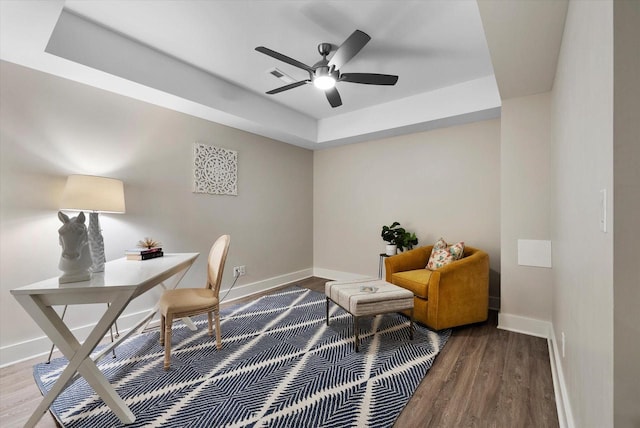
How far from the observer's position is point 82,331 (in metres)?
2.57

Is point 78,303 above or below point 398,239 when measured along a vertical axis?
below

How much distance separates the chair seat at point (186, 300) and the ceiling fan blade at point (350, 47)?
2100 millimetres

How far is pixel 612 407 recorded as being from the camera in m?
0.73

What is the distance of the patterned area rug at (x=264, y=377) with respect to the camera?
162 centimetres

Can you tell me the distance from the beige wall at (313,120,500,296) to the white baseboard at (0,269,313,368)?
1233mm

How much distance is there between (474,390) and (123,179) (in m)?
3.35

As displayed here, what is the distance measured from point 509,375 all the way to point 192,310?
228 cm

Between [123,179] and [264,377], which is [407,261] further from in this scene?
[123,179]

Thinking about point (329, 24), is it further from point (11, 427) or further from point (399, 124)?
point (11, 427)

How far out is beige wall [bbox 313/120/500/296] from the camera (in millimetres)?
3484

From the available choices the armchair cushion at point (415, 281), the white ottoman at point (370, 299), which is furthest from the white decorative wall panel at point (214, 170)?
the armchair cushion at point (415, 281)

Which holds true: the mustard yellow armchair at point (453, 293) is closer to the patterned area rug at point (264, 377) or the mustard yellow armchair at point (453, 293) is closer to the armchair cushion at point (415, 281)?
the armchair cushion at point (415, 281)

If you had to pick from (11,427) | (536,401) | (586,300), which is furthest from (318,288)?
Result: (586,300)

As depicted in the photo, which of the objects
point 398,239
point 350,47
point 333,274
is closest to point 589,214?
point 350,47
